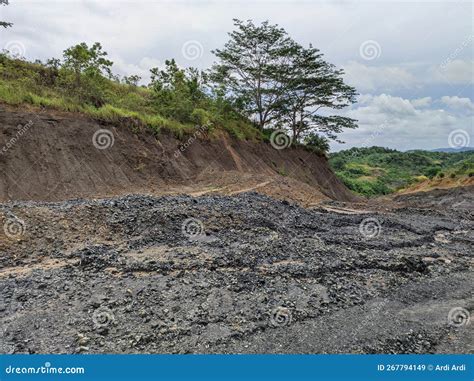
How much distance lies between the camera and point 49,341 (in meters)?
4.61

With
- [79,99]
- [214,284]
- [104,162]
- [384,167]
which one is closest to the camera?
[214,284]

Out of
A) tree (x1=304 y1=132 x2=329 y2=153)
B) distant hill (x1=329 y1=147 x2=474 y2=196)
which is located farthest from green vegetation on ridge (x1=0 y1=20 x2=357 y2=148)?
distant hill (x1=329 y1=147 x2=474 y2=196)

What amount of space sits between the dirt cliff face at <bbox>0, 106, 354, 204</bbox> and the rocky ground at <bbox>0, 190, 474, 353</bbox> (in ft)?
10.6

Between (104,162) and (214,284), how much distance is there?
30.0ft

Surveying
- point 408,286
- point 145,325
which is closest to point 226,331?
point 145,325

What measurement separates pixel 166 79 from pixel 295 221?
1209 cm

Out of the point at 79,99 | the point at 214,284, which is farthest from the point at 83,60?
the point at 214,284

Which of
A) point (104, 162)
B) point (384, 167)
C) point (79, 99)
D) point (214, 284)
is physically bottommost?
point (214, 284)

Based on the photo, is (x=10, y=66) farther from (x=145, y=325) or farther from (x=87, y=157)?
(x=145, y=325)

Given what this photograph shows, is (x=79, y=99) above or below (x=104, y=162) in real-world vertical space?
above

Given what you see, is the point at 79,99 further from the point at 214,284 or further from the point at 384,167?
the point at 384,167

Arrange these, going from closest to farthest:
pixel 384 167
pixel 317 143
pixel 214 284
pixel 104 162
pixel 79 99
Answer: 1. pixel 214 284
2. pixel 104 162
3. pixel 79 99
4. pixel 317 143
5. pixel 384 167

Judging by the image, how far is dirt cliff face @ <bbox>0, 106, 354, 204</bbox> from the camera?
1179 cm

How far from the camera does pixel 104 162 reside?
13914mm
